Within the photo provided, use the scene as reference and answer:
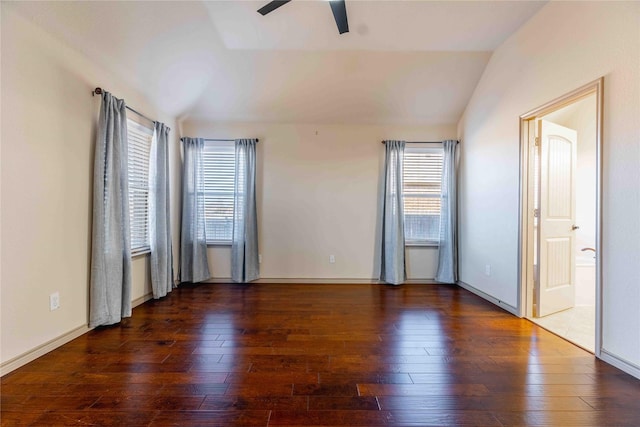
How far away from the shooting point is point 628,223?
1913 millimetres

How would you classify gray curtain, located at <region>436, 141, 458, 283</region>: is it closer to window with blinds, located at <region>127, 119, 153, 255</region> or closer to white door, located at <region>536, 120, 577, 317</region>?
white door, located at <region>536, 120, 577, 317</region>

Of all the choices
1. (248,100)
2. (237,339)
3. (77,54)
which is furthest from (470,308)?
(77,54)

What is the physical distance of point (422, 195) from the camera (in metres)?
4.34

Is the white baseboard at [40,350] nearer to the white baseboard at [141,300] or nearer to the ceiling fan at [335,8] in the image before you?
the white baseboard at [141,300]

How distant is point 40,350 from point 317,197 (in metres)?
3.25

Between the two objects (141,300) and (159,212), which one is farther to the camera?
(159,212)

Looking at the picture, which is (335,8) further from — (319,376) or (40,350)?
(40,350)

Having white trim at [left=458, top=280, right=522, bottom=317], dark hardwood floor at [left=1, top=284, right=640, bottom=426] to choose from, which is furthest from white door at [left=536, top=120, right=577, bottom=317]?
dark hardwood floor at [left=1, top=284, right=640, bottom=426]

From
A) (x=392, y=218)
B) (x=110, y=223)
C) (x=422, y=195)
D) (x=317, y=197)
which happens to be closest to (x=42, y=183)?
(x=110, y=223)

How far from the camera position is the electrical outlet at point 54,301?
215 centimetres

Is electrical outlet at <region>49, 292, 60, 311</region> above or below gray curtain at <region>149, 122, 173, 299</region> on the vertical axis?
below

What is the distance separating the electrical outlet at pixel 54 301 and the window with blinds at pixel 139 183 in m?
0.97

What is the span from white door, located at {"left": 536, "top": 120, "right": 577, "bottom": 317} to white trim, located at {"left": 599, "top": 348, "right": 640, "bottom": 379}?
87 cm

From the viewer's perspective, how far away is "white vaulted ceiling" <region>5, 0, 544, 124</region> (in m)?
2.54
